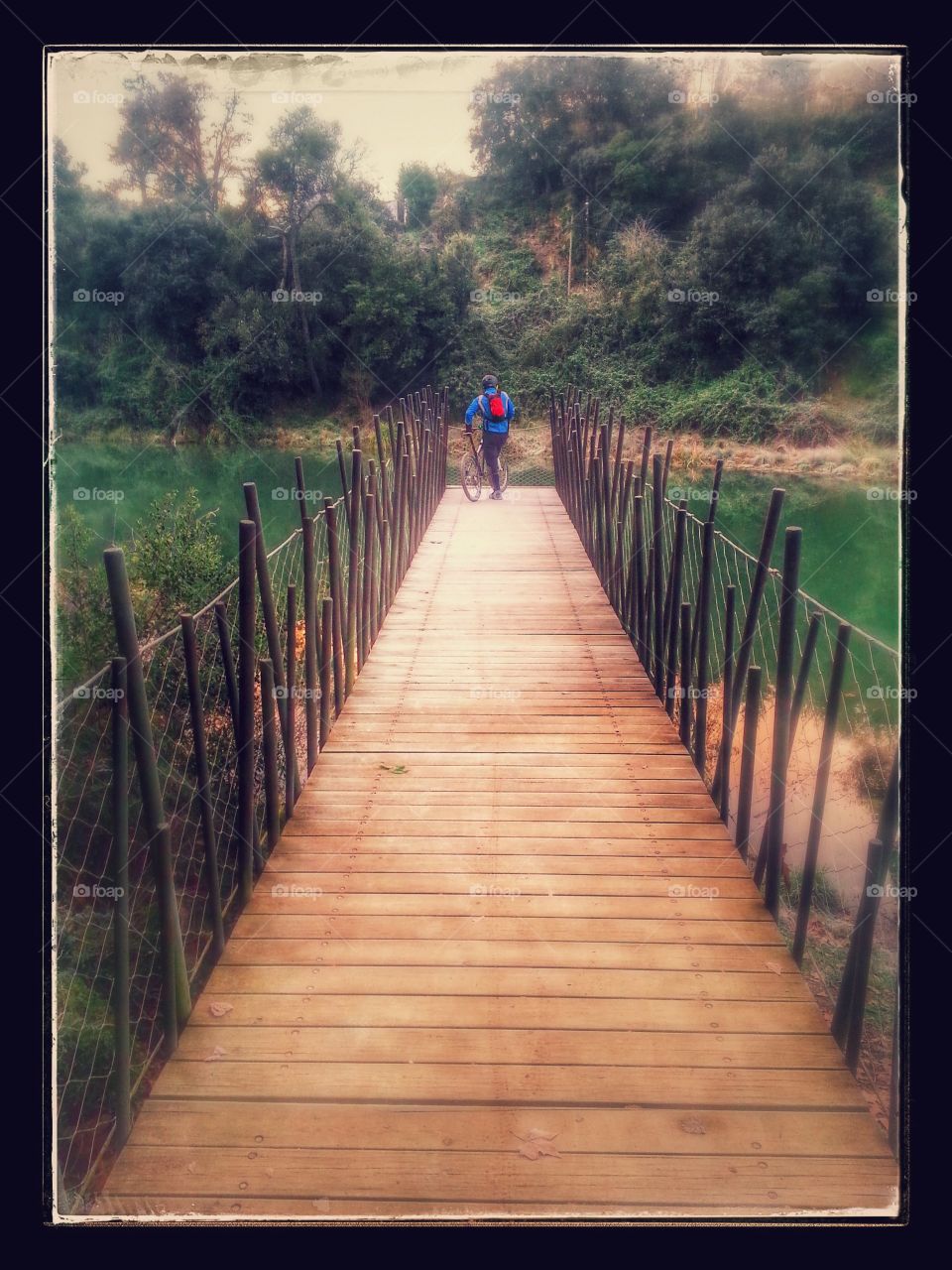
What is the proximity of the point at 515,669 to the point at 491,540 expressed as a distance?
3.68 m

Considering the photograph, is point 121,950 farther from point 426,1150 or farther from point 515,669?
point 515,669

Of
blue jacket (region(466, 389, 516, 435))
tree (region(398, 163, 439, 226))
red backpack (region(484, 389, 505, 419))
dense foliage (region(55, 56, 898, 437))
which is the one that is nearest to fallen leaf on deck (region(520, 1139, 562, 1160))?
blue jacket (region(466, 389, 516, 435))

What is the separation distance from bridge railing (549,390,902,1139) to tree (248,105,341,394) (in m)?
14.3

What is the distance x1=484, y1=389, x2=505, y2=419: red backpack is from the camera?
10.1 m

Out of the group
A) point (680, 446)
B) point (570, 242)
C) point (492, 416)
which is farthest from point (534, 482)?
point (492, 416)

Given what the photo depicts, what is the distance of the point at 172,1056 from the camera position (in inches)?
97.3

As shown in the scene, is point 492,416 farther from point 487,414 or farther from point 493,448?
point 493,448

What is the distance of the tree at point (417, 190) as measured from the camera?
2430cm

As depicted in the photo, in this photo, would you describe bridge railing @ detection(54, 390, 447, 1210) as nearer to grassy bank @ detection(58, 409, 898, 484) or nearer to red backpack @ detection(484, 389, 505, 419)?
red backpack @ detection(484, 389, 505, 419)

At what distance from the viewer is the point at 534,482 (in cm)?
1955

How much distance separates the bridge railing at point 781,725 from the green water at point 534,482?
328 cm

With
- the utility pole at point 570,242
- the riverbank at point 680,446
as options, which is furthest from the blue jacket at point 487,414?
the utility pole at point 570,242

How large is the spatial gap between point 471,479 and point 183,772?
6.98m

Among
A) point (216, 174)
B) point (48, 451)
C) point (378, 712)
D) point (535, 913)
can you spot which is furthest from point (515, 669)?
point (216, 174)
